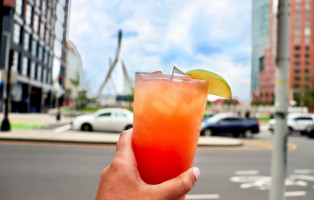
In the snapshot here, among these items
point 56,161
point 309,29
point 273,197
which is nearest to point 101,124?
point 56,161

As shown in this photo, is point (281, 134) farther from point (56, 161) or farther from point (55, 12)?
point (56, 161)

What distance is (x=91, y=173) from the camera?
5473 mm

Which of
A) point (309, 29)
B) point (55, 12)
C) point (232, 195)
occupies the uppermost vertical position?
point (309, 29)

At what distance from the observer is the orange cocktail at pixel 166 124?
1.05 meters

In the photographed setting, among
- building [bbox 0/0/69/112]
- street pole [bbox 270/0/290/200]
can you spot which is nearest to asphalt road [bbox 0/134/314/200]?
street pole [bbox 270/0/290/200]

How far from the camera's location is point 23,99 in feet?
12.9

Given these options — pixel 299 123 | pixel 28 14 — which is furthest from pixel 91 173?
pixel 299 123

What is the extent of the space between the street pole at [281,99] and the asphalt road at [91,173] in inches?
43.3

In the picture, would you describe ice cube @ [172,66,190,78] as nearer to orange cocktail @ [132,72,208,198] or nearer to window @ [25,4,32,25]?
orange cocktail @ [132,72,208,198]

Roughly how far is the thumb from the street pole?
2631 millimetres

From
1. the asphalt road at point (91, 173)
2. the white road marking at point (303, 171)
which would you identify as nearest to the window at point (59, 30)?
the asphalt road at point (91, 173)

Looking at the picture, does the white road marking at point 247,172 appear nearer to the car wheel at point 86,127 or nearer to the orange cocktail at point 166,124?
the orange cocktail at point 166,124

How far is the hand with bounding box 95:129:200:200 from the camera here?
0.94m

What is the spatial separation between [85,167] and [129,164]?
5351mm
